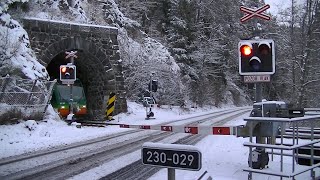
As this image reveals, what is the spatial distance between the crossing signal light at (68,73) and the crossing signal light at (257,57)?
1081 cm

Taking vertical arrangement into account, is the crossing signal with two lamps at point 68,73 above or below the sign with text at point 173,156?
above

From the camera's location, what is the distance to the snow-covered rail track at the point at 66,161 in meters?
8.33

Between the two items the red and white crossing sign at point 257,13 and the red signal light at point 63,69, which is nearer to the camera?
the red and white crossing sign at point 257,13

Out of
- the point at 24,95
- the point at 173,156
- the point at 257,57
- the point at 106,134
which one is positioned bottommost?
the point at 106,134

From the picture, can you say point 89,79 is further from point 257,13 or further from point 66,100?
point 257,13

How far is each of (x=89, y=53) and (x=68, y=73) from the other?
6.11 m

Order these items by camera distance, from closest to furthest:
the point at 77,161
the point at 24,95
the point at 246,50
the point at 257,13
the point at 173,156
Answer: the point at 173,156
the point at 246,50
the point at 257,13
the point at 77,161
the point at 24,95

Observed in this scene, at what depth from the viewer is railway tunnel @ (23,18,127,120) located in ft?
67.5

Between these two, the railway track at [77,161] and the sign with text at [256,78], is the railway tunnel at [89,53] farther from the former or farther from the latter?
the sign with text at [256,78]

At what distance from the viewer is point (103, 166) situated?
915 centimetres

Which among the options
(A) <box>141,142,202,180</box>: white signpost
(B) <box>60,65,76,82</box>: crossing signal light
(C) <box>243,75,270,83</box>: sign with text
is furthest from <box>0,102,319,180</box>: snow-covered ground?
(A) <box>141,142,202,180</box>: white signpost

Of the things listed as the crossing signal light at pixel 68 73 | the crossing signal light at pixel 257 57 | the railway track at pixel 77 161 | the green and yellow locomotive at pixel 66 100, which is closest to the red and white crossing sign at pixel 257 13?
the crossing signal light at pixel 257 57

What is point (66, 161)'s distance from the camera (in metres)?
9.81

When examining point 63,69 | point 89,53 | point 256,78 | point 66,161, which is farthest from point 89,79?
point 256,78
